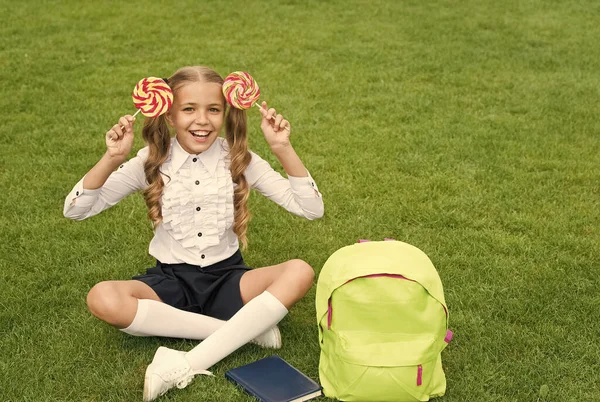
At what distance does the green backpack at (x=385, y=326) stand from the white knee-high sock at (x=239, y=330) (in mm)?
295

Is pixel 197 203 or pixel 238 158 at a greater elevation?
pixel 238 158

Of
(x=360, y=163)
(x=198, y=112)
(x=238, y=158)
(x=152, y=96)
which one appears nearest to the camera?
(x=152, y=96)

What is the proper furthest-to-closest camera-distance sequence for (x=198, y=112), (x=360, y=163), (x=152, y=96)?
(x=360, y=163), (x=198, y=112), (x=152, y=96)

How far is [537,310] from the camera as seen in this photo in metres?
3.97

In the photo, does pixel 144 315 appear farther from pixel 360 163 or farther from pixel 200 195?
pixel 360 163

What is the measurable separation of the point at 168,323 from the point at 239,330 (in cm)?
32

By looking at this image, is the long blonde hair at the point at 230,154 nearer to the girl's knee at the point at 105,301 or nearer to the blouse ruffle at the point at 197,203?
the blouse ruffle at the point at 197,203

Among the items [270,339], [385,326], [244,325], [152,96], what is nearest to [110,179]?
[152,96]

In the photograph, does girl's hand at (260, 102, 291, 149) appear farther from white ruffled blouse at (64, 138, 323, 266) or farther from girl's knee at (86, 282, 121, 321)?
girl's knee at (86, 282, 121, 321)

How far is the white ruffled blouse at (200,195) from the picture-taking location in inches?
143

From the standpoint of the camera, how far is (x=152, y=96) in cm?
344

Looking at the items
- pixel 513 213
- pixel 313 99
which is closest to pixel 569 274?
pixel 513 213

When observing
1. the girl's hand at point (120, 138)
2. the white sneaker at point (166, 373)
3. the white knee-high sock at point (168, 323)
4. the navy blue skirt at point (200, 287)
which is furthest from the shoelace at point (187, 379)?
the girl's hand at point (120, 138)

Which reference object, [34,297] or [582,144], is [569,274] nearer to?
[582,144]
